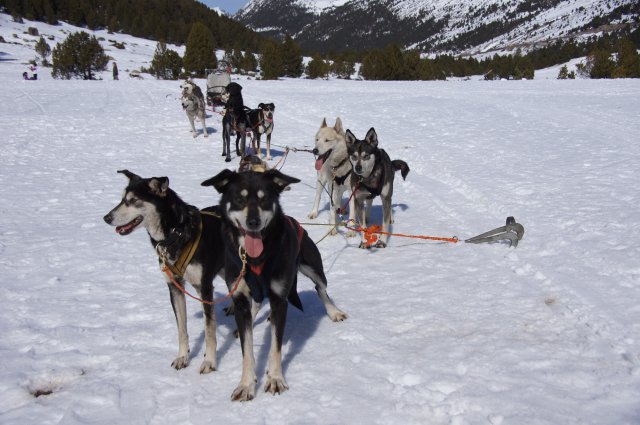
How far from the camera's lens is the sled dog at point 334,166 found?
6.58 metres

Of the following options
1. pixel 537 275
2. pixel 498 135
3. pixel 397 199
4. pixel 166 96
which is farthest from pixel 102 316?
pixel 166 96

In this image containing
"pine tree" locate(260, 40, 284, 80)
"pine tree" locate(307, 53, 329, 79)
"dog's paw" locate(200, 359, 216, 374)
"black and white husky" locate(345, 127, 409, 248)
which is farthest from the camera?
"pine tree" locate(307, 53, 329, 79)

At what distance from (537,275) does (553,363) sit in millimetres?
1707

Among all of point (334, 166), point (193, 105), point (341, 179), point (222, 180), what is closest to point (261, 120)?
point (193, 105)

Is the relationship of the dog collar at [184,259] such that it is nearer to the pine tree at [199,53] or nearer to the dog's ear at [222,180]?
the dog's ear at [222,180]

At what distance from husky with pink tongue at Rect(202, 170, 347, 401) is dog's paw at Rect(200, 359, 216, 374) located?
1.39 ft

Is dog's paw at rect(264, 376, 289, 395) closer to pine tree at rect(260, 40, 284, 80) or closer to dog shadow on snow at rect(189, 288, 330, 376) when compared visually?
dog shadow on snow at rect(189, 288, 330, 376)

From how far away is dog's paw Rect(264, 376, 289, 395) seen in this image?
3.10 metres

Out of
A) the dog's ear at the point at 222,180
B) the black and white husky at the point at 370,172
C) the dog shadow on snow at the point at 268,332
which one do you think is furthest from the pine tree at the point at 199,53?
the dog's ear at the point at 222,180

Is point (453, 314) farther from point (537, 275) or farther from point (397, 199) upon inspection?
point (397, 199)

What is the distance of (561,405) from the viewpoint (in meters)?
2.76

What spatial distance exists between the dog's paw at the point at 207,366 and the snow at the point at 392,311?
5 centimetres

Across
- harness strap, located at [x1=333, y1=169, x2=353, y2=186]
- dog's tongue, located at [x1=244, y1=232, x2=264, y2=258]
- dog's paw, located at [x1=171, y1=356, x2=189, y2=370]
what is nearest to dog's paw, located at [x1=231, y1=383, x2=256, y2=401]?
dog's paw, located at [x1=171, y1=356, x2=189, y2=370]

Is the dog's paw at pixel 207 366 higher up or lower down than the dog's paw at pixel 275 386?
lower down
